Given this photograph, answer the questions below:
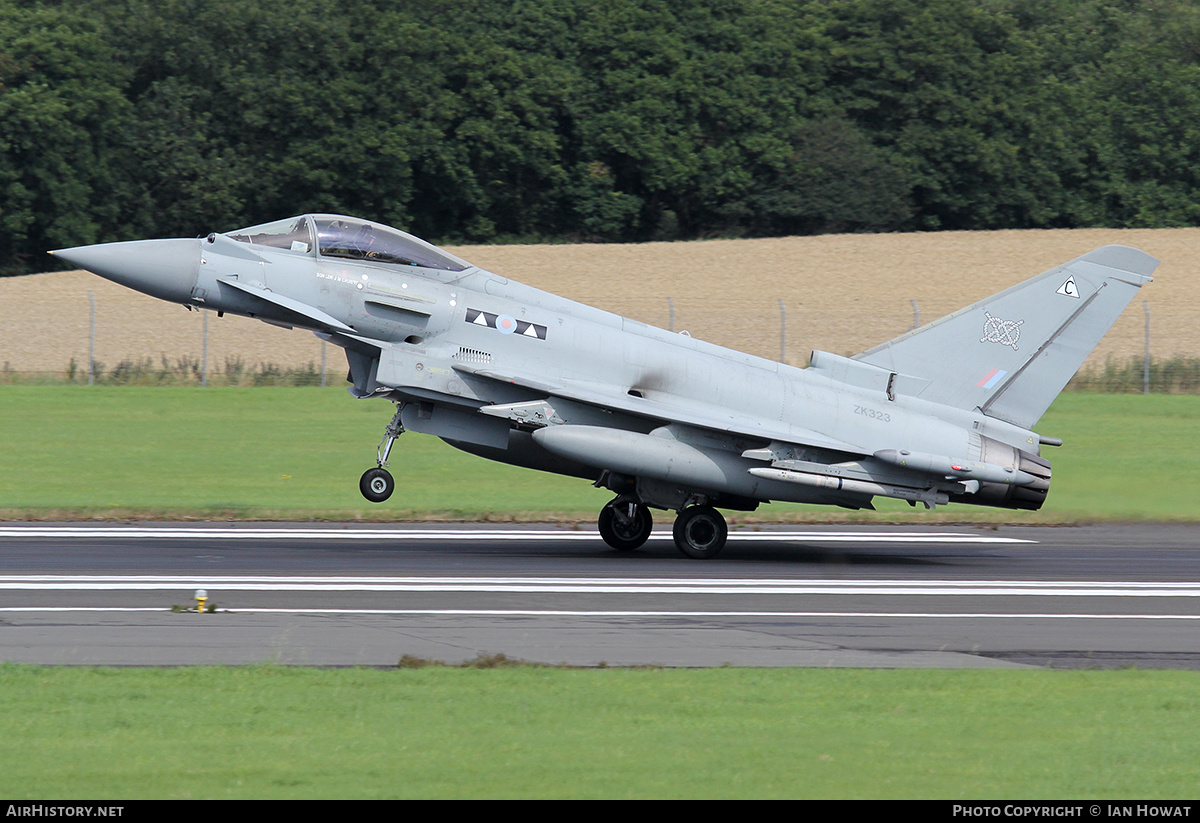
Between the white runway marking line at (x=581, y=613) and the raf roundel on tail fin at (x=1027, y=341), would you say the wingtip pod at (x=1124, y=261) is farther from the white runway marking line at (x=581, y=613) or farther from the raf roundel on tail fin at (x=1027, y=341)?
the white runway marking line at (x=581, y=613)

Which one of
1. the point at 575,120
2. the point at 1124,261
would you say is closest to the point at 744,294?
the point at 575,120

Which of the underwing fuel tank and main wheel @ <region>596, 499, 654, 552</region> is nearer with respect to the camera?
the underwing fuel tank

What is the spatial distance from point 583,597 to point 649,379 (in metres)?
4.02

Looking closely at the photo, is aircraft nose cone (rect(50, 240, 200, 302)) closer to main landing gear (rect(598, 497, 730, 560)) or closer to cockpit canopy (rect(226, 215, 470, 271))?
cockpit canopy (rect(226, 215, 470, 271))

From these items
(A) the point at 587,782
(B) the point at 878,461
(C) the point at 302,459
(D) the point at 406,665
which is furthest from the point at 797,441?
(C) the point at 302,459

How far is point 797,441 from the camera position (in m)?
16.4

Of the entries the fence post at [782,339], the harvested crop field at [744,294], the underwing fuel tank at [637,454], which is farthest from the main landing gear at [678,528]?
Result: the harvested crop field at [744,294]

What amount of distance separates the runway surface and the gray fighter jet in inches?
42.7

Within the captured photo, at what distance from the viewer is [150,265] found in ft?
51.5

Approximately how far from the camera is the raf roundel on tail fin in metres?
17.4

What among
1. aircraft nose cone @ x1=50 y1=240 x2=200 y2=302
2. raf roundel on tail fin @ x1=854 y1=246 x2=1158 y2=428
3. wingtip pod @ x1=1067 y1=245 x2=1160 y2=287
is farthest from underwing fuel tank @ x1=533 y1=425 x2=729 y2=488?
wingtip pod @ x1=1067 y1=245 x2=1160 y2=287

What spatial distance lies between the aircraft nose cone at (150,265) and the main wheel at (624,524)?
5.67 metres

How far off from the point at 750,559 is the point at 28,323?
1135 inches

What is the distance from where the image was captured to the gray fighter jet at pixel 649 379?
16.1 m
